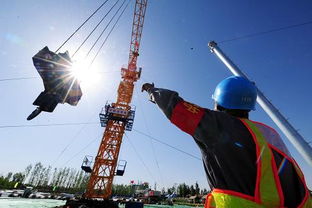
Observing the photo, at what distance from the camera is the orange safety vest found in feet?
2.97

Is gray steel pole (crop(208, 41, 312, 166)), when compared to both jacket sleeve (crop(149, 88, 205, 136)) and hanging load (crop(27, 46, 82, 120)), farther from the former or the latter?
hanging load (crop(27, 46, 82, 120))

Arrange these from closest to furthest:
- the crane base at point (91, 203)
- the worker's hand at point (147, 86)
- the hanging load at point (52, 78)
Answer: the worker's hand at point (147, 86), the hanging load at point (52, 78), the crane base at point (91, 203)

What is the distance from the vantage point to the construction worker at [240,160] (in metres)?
0.94

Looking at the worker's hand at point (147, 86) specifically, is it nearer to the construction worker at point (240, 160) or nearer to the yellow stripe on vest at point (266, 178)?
the construction worker at point (240, 160)

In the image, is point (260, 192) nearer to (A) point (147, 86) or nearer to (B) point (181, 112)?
(B) point (181, 112)

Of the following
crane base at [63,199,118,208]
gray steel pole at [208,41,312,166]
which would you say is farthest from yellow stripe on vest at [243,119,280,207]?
crane base at [63,199,118,208]

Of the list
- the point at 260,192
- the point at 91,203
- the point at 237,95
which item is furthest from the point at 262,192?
the point at 91,203

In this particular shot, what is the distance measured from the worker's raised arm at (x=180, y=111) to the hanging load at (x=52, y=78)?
296 cm

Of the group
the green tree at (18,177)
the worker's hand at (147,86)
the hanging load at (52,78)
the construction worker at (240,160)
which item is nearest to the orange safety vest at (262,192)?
the construction worker at (240,160)

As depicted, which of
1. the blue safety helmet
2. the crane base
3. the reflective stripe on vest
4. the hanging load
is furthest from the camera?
the crane base

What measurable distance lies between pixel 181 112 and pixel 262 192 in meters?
0.60

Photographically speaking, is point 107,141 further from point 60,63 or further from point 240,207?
point 240,207

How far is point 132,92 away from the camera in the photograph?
2423 cm

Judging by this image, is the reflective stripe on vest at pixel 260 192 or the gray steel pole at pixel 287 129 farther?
the gray steel pole at pixel 287 129
